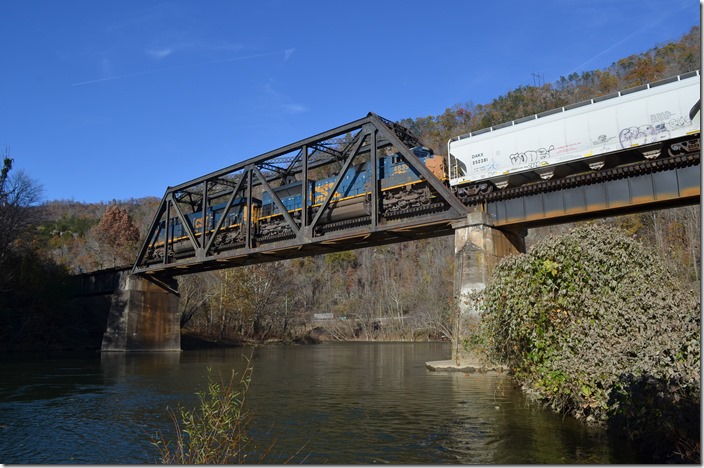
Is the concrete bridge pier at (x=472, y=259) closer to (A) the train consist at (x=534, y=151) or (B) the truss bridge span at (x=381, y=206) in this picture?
(B) the truss bridge span at (x=381, y=206)

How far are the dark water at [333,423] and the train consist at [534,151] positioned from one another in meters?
11.5

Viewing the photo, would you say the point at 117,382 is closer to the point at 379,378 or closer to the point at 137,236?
the point at 379,378

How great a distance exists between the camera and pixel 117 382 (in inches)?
873

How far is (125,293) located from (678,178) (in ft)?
147

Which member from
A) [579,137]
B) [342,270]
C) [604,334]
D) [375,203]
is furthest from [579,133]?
[342,270]

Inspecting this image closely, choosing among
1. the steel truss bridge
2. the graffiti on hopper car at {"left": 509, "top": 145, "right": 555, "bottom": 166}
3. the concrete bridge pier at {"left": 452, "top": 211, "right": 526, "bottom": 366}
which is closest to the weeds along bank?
the concrete bridge pier at {"left": 452, "top": 211, "right": 526, "bottom": 366}

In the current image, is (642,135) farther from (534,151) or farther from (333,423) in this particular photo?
(333,423)

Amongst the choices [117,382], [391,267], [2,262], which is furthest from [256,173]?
[391,267]

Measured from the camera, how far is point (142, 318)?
47.5 m

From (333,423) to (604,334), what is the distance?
6291 millimetres

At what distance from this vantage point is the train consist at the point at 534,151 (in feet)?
74.2

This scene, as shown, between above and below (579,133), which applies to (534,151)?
below

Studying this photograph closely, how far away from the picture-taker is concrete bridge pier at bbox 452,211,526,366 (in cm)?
2408

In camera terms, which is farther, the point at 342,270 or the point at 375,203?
the point at 342,270
